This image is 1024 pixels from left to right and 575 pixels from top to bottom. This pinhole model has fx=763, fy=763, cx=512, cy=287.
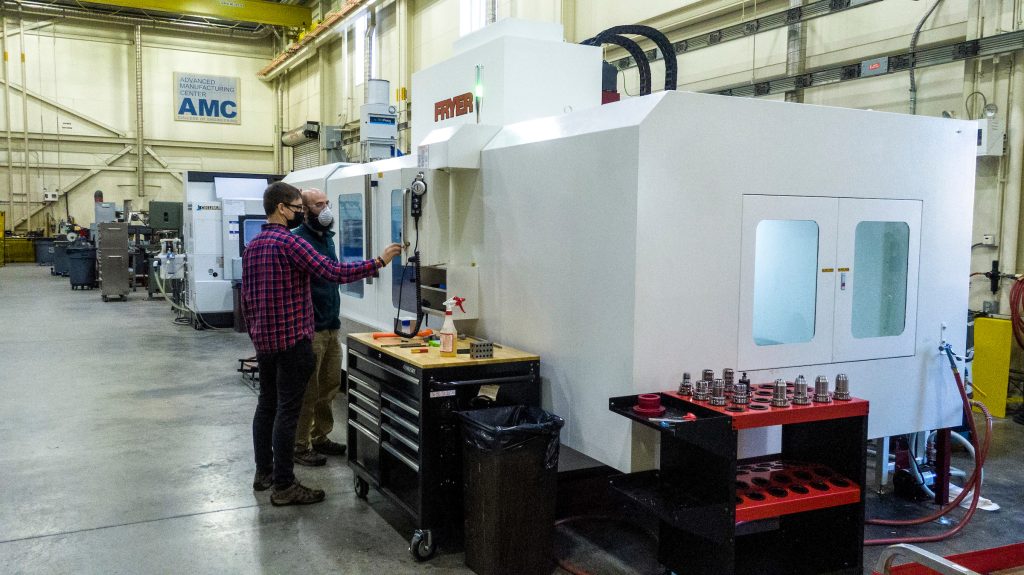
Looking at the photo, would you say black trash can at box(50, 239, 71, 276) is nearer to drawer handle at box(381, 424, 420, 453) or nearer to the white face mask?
the white face mask

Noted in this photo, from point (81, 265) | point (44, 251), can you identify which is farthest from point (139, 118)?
point (81, 265)

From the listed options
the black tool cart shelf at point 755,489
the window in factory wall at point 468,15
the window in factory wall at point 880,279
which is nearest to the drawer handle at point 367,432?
the black tool cart shelf at point 755,489

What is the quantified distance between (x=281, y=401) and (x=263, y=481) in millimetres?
533

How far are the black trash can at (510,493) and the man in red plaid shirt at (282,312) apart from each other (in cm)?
85

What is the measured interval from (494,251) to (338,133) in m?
4.70

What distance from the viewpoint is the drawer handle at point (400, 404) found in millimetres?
2809

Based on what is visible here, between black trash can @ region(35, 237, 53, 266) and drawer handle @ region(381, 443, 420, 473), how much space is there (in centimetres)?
1556

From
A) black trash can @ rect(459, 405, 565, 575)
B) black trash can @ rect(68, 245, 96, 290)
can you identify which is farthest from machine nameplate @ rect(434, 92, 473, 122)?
black trash can @ rect(68, 245, 96, 290)

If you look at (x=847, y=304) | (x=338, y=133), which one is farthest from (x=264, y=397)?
(x=338, y=133)

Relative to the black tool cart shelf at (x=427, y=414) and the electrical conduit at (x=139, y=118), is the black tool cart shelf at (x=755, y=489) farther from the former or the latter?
the electrical conduit at (x=139, y=118)

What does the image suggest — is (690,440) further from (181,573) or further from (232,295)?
(232,295)

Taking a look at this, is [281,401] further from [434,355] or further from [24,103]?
[24,103]

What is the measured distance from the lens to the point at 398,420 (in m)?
2.96

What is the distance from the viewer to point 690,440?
229 cm
